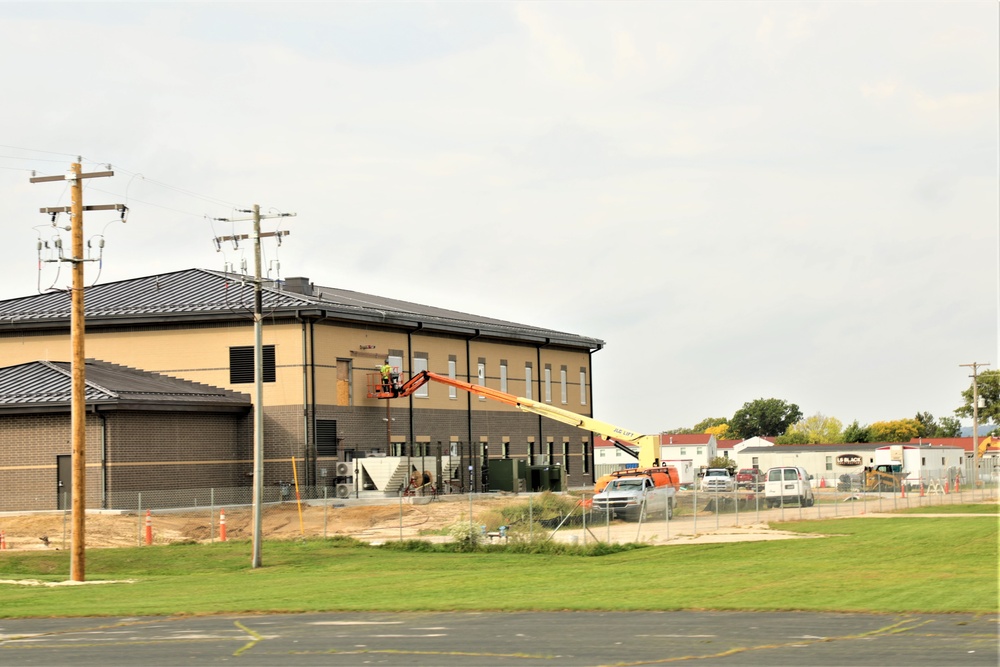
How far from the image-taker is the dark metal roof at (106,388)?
49844mm

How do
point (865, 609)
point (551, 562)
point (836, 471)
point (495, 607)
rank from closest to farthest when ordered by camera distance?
1. point (865, 609)
2. point (495, 607)
3. point (551, 562)
4. point (836, 471)

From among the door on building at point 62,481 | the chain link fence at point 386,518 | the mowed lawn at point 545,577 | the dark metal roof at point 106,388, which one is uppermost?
the dark metal roof at point 106,388

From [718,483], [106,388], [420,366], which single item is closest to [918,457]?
[718,483]

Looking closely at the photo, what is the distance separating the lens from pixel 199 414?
54.5 m

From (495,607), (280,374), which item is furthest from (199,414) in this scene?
(495,607)

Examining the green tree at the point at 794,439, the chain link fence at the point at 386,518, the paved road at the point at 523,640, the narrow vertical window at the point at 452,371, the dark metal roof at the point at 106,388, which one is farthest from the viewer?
the green tree at the point at 794,439

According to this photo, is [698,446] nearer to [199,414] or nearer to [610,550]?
[199,414]

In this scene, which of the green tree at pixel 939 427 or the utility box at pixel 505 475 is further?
the green tree at pixel 939 427

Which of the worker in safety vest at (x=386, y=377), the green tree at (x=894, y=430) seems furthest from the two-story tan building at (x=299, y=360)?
the green tree at (x=894, y=430)

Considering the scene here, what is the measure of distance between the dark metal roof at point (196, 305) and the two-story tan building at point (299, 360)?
80 millimetres

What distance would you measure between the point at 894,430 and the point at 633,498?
422 ft

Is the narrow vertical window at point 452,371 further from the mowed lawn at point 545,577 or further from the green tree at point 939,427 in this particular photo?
the green tree at point 939,427

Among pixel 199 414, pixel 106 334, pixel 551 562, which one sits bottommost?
pixel 551 562

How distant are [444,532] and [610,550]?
19.8 feet
